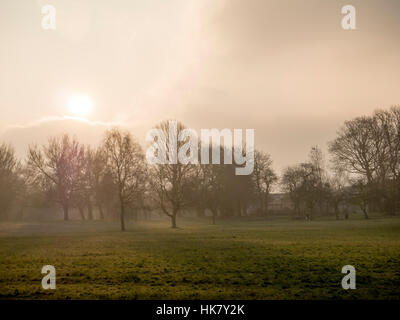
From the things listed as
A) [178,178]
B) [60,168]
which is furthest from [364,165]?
[60,168]

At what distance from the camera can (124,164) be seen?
2213 inches

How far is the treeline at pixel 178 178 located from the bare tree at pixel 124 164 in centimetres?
17

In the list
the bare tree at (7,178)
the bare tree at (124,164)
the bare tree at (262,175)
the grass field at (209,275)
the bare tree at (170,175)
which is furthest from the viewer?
the bare tree at (262,175)

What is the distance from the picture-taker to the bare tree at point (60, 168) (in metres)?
71.7

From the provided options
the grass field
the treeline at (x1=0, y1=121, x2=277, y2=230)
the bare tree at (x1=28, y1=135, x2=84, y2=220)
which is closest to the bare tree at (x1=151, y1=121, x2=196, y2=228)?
the treeline at (x1=0, y1=121, x2=277, y2=230)

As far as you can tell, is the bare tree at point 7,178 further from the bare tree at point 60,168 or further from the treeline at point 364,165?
the treeline at point 364,165

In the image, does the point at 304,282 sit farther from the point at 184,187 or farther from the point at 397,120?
the point at 397,120

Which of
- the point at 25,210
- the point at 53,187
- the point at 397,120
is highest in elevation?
the point at 397,120

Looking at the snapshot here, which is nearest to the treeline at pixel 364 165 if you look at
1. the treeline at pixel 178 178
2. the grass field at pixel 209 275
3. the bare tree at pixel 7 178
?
the treeline at pixel 178 178

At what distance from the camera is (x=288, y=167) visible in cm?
10156

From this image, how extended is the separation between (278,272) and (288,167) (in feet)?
296

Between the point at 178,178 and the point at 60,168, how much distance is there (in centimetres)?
2924

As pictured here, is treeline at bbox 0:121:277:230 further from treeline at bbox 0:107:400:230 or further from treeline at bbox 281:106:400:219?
treeline at bbox 281:106:400:219
